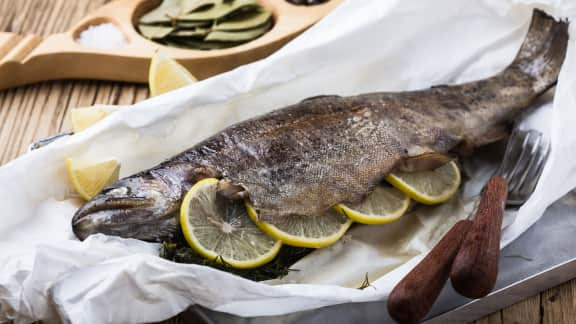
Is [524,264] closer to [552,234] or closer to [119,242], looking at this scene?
[552,234]

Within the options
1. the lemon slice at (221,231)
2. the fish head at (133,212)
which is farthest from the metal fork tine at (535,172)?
the fish head at (133,212)

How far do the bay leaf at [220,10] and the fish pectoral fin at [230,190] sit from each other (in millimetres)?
1265

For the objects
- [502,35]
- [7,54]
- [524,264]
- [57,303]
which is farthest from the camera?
[7,54]

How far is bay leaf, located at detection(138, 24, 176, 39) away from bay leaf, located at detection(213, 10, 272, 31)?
19cm

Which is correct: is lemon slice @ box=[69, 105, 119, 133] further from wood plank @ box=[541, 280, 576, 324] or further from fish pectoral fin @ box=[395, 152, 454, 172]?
wood plank @ box=[541, 280, 576, 324]

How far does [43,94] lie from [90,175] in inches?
39.6

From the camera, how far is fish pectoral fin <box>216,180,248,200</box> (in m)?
2.00

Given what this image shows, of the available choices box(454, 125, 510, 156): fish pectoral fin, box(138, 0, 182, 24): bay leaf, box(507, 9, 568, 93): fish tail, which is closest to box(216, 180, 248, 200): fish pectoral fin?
box(454, 125, 510, 156): fish pectoral fin

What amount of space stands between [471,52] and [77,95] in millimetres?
1450

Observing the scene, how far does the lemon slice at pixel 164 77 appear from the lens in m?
2.55

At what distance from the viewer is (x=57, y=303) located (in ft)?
5.84

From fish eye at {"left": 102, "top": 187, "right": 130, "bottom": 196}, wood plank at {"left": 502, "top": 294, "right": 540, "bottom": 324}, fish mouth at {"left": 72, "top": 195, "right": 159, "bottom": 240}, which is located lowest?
wood plank at {"left": 502, "top": 294, "right": 540, "bottom": 324}

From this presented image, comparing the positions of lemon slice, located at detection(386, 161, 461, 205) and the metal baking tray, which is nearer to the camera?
the metal baking tray

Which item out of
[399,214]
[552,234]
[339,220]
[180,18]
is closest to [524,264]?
[552,234]
